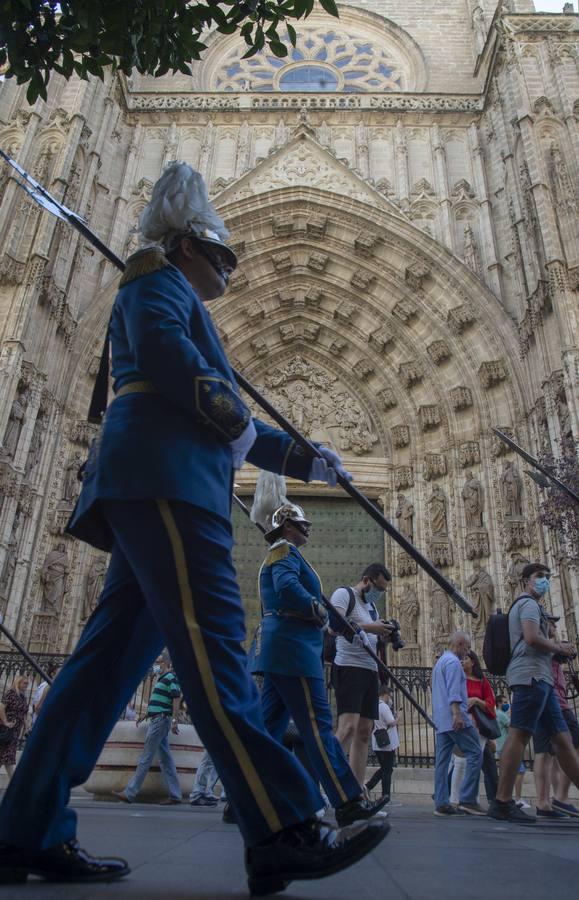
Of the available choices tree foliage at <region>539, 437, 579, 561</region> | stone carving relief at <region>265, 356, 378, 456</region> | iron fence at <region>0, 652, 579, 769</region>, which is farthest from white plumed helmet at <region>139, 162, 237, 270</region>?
stone carving relief at <region>265, 356, 378, 456</region>

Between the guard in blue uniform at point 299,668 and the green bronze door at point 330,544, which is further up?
the green bronze door at point 330,544

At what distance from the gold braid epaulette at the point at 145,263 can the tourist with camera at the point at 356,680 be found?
3016 mm

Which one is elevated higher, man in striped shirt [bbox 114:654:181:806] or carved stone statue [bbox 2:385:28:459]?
carved stone statue [bbox 2:385:28:459]

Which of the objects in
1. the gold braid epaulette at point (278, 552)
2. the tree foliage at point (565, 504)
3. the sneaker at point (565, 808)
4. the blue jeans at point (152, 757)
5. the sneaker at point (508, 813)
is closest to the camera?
the gold braid epaulette at point (278, 552)

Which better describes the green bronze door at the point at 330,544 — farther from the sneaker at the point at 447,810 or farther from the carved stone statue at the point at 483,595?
the sneaker at the point at 447,810

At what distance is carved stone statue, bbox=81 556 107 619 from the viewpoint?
12.4 m

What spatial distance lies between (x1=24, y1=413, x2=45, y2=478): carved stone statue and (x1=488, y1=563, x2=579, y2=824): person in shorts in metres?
9.63

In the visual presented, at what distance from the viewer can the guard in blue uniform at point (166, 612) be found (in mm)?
1576

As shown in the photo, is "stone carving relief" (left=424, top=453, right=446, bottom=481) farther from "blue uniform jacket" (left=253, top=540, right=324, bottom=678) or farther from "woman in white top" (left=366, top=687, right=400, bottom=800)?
"blue uniform jacket" (left=253, top=540, right=324, bottom=678)

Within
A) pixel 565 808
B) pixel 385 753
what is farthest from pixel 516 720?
pixel 385 753

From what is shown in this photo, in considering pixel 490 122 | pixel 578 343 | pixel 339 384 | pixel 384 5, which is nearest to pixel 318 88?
pixel 384 5

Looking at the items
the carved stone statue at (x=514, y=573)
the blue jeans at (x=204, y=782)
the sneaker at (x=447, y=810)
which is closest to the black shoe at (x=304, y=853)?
the sneaker at (x=447, y=810)

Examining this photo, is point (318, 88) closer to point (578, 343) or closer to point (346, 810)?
point (578, 343)

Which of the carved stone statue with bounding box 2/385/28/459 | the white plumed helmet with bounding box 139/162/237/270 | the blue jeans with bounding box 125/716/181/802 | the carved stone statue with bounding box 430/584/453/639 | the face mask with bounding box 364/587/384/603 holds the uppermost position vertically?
the carved stone statue with bounding box 2/385/28/459
